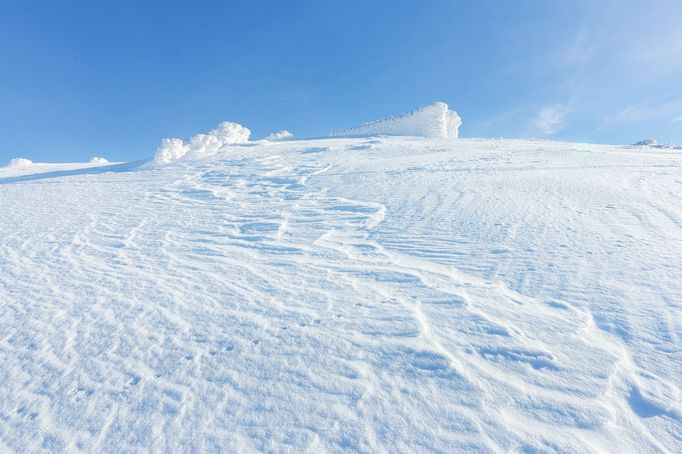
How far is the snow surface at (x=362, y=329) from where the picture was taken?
268 centimetres

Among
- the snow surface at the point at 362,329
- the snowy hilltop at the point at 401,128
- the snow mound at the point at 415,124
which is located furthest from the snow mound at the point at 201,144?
the snow surface at the point at 362,329

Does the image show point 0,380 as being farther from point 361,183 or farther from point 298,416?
point 361,183

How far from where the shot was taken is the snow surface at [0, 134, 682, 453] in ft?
8.78

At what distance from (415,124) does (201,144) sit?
18929mm

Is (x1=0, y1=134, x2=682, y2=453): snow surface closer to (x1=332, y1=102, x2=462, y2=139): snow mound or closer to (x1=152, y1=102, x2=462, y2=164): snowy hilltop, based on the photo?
(x1=152, y1=102, x2=462, y2=164): snowy hilltop

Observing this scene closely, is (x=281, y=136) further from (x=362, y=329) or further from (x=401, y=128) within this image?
(x=362, y=329)

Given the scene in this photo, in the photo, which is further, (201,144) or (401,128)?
(401,128)

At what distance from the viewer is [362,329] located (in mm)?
3787

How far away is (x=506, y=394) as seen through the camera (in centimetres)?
285

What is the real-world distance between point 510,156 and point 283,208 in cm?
1040

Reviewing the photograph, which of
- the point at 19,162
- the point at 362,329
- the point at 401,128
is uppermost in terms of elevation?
the point at 401,128

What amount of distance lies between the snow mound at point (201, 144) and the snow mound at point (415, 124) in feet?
29.7

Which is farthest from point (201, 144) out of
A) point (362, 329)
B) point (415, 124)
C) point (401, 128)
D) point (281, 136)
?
point (362, 329)

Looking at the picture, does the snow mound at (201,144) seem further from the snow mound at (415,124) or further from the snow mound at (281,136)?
the snow mound at (415,124)
